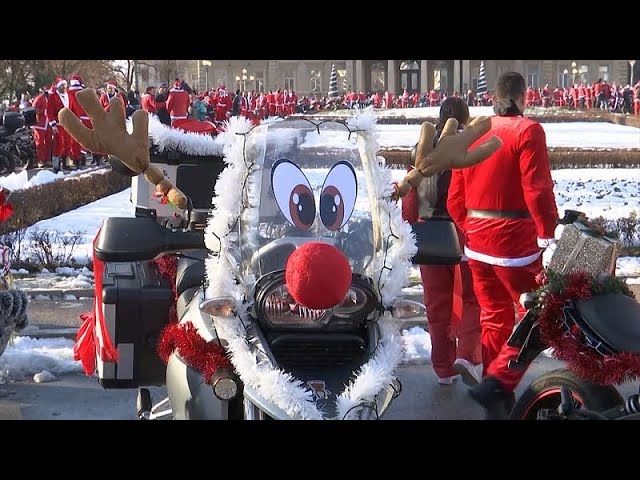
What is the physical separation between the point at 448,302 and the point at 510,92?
146 centimetres

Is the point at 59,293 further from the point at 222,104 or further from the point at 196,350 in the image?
the point at 222,104

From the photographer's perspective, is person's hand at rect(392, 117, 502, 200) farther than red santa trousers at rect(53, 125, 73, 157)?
No

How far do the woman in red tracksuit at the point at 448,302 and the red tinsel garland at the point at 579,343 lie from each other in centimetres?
190

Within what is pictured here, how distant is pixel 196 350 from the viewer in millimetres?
3303

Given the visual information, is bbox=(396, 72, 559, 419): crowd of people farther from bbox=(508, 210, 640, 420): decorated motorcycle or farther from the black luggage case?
the black luggage case

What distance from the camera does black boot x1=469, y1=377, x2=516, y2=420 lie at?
4516 mm

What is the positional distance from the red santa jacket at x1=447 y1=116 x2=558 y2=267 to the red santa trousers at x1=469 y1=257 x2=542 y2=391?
55 millimetres

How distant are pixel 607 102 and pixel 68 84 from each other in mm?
25710

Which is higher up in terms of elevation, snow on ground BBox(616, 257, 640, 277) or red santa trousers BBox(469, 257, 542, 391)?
red santa trousers BBox(469, 257, 542, 391)

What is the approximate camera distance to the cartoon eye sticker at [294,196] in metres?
3.21

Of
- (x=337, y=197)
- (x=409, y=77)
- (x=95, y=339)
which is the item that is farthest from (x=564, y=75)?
(x=337, y=197)

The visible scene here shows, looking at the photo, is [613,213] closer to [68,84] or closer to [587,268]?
[587,268]

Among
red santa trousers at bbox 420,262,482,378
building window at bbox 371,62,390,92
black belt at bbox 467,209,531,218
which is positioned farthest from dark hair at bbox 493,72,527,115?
building window at bbox 371,62,390,92

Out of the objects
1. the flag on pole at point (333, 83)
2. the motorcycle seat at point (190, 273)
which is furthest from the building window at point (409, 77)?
the motorcycle seat at point (190, 273)
